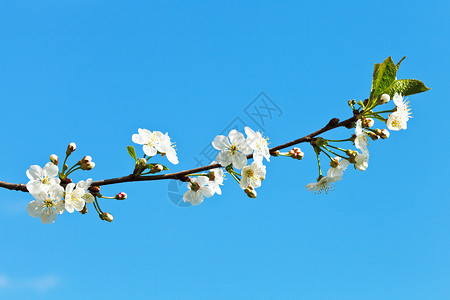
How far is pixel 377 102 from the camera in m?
2.68

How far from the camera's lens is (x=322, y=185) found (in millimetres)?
→ 3037

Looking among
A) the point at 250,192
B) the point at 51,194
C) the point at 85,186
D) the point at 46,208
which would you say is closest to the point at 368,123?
the point at 250,192

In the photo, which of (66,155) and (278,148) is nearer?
(278,148)

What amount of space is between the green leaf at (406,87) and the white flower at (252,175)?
3.46ft

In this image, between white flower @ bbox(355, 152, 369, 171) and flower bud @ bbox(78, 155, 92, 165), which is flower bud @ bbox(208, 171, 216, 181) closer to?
flower bud @ bbox(78, 155, 92, 165)

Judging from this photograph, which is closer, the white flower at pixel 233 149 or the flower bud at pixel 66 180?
the white flower at pixel 233 149

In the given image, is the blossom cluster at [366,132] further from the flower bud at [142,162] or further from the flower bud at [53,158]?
the flower bud at [53,158]

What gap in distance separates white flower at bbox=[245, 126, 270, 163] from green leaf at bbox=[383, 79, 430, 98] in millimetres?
982

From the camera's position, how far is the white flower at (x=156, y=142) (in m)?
2.69

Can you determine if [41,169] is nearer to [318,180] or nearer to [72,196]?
[72,196]

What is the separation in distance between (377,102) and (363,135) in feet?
0.84

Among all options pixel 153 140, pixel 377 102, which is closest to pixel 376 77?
pixel 377 102

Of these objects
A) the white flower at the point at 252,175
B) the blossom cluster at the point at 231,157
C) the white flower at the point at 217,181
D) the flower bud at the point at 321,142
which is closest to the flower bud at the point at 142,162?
the blossom cluster at the point at 231,157

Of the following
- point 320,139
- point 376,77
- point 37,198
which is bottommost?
point 320,139
